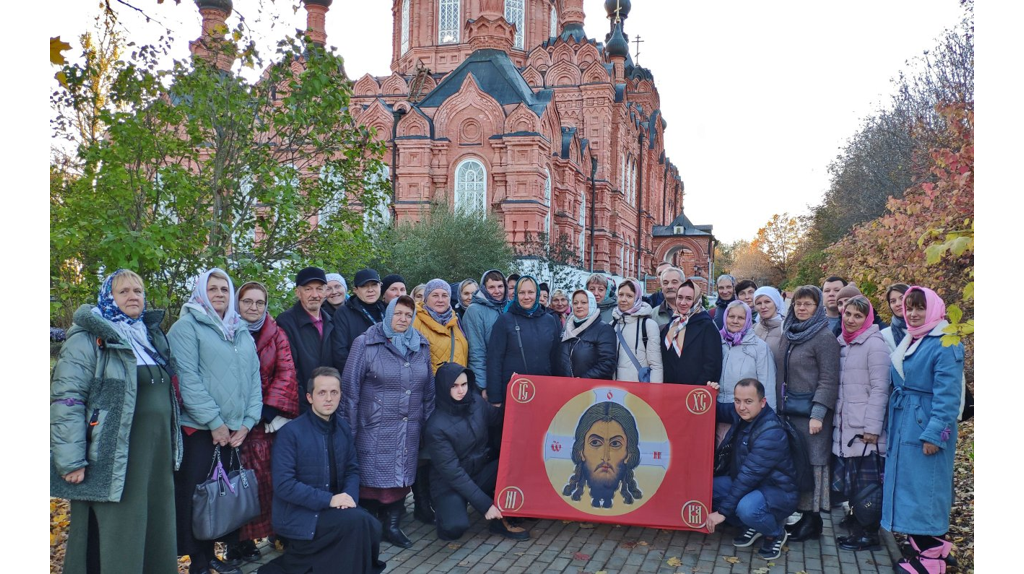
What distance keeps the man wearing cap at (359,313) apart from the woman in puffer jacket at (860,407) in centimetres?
409

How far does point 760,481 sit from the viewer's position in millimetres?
5812

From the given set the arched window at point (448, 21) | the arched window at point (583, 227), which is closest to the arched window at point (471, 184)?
the arched window at point (583, 227)

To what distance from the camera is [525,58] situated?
139 feet

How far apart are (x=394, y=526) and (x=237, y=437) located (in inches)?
64.2

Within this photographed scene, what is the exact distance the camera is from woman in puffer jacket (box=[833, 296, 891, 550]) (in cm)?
566

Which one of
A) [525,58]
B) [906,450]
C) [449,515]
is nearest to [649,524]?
[449,515]

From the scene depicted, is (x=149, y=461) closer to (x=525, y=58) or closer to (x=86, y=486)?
(x=86, y=486)

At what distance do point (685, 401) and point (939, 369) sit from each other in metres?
1.95

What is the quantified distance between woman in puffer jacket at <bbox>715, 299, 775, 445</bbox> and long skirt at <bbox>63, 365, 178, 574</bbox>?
4.46 m

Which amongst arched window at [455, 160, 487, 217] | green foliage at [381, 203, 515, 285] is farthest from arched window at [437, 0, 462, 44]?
green foliage at [381, 203, 515, 285]

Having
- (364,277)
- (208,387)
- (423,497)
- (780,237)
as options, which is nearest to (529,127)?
(364,277)

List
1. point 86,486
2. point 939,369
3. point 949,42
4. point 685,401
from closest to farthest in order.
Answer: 1. point 86,486
2. point 939,369
3. point 685,401
4. point 949,42

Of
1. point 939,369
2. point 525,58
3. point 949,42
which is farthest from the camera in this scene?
point 525,58

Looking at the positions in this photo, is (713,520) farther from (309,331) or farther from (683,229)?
(683,229)
